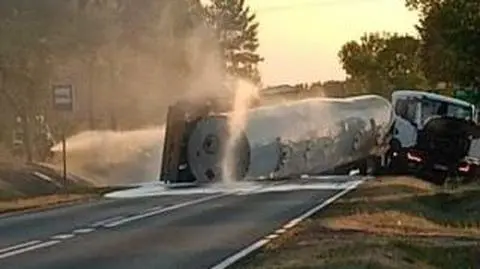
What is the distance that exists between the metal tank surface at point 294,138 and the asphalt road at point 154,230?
7777 mm

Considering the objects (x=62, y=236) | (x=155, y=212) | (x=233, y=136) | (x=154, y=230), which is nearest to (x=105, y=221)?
(x=154, y=230)

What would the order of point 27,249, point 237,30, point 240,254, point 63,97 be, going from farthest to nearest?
point 237,30 < point 63,97 < point 27,249 < point 240,254

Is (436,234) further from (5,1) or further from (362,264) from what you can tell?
(5,1)

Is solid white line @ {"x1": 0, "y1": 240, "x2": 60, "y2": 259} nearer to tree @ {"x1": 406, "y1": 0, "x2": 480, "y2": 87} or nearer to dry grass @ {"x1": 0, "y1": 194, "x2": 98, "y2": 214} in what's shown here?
dry grass @ {"x1": 0, "y1": 194, "x2": 98, "y2": 214}

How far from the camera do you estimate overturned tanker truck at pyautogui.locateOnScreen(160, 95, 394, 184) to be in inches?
1775

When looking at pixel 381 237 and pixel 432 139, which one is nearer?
pixel 381 237

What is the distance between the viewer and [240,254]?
19.2 meters

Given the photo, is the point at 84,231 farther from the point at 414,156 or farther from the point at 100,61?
the point at 100,61

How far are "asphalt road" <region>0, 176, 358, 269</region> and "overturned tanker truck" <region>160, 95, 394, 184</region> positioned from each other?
770cm

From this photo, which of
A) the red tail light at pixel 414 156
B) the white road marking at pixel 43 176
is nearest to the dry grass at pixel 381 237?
the red tail light at pixel 414 156

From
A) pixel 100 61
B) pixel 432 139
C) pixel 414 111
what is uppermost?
pixel 100 61

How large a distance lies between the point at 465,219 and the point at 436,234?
8.22m

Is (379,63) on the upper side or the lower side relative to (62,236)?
Result: upper

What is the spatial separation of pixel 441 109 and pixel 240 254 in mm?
35346
